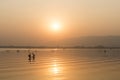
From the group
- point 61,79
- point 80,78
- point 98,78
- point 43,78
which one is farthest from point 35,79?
point 98,78

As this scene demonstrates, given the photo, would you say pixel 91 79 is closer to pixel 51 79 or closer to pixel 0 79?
pixel 51 79

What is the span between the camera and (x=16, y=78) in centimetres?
2884

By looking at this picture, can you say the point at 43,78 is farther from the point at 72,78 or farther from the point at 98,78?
the point at 98,78

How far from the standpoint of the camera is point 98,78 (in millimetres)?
29000

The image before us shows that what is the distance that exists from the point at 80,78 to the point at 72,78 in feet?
2.87

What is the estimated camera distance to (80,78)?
1146 inches

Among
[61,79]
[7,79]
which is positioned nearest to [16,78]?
[7,79]

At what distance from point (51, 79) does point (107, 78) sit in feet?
19.8

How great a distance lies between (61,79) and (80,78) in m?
2.49

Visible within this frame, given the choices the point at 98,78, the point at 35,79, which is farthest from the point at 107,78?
the point at 35,79

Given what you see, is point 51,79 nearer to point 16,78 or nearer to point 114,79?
point 16,78

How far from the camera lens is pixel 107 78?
28984 mm

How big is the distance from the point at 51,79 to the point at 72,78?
8.27 feet

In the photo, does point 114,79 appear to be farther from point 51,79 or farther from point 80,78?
point 51,79
